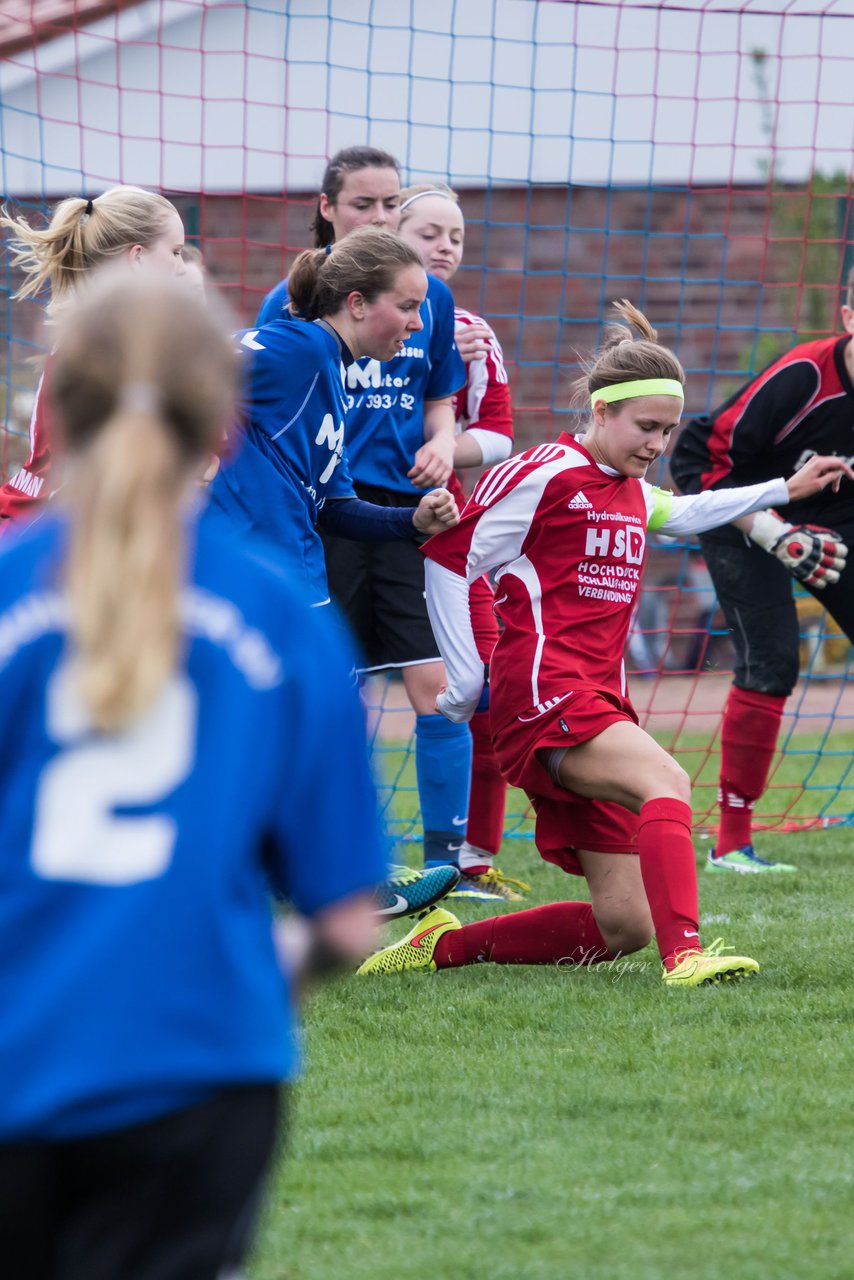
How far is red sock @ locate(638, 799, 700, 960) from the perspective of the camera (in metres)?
3.83

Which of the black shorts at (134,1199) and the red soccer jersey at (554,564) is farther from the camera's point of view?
the red soccer jersey at (554,564)

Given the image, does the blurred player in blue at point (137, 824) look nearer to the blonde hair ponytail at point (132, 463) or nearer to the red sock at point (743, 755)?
the blonde hair ponytail at point (132, 463)

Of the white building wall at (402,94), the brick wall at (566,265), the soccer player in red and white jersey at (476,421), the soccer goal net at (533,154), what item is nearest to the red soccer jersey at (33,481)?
the soccer player in red and white jersey at (476,421)

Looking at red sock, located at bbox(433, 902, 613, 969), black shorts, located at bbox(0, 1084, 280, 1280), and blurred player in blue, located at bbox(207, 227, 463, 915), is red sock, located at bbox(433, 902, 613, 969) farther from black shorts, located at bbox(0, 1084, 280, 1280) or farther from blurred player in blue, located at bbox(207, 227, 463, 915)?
black shorts, located at bbox(0, 1084, 280, 1280)

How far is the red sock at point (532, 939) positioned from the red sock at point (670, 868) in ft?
1.09

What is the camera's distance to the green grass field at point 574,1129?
2.41 metres

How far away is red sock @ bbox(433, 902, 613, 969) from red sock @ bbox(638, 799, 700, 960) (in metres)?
0.33

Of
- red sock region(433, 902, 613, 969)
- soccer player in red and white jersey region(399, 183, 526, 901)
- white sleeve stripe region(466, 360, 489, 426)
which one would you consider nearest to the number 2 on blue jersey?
red sock region(433, 902, 613, 969)

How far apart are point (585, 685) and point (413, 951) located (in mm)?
836

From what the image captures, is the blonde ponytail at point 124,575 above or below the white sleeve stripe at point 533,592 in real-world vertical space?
above

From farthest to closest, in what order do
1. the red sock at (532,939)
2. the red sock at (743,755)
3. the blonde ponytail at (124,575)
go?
the red sock at (743,755) → the red sock at (532,939) → the blonde ponytail at (124,575)

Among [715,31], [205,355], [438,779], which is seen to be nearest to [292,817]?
[205,355]

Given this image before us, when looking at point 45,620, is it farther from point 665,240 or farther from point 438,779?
point 665,240

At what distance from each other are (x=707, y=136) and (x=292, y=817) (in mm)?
11333
